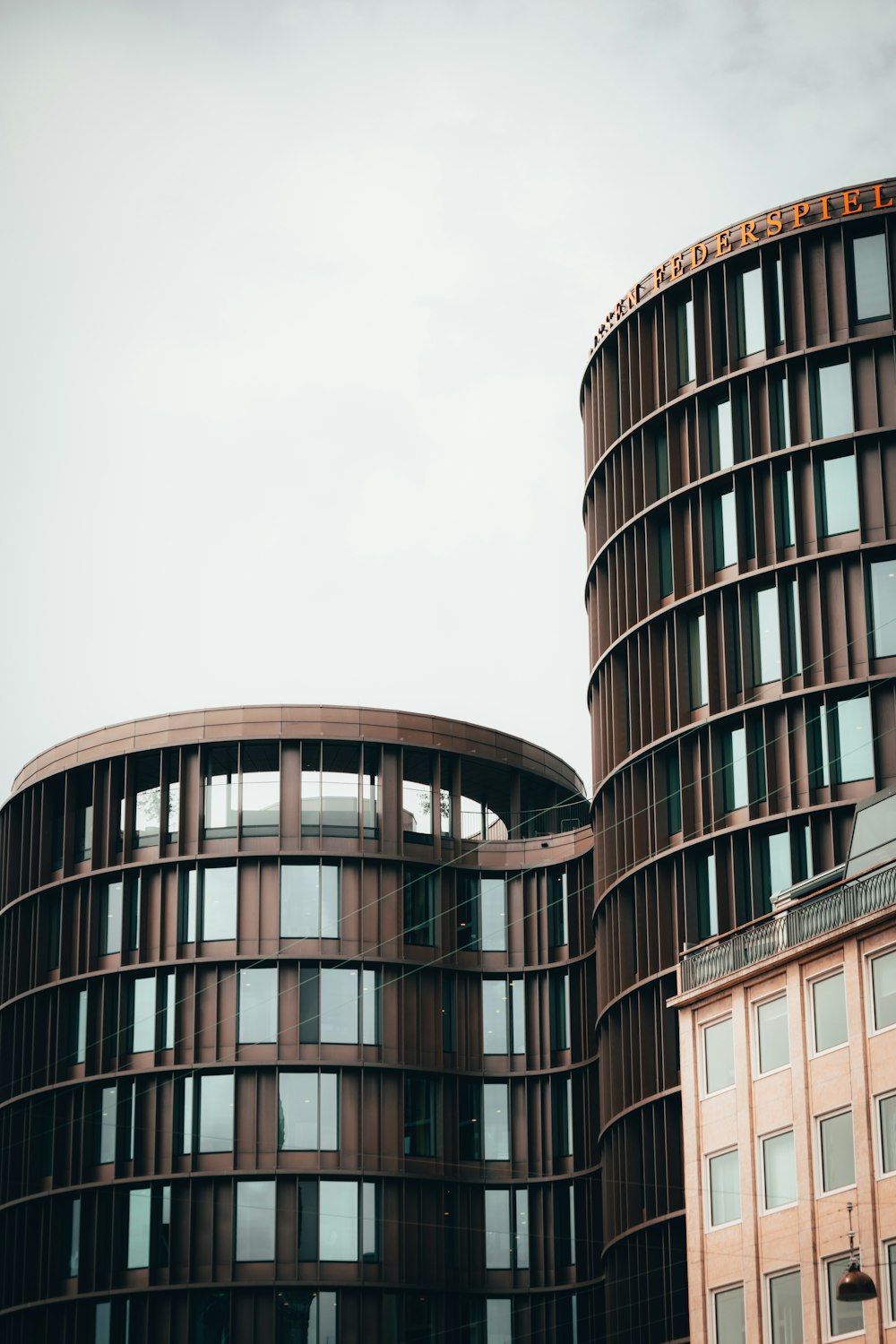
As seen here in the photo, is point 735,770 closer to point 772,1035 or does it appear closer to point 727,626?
point 727,626

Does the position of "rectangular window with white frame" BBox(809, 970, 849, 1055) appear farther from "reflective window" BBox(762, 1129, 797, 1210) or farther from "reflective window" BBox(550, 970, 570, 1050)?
"reflective window" BBox(550, 970, 570, 1050)

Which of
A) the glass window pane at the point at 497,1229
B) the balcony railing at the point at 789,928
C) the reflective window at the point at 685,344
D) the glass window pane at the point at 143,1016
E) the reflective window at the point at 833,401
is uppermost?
the reflective window at the point at 685,344

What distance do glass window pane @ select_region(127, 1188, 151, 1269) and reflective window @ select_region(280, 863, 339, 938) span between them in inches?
467

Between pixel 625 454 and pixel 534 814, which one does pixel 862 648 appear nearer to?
pixel 625 454

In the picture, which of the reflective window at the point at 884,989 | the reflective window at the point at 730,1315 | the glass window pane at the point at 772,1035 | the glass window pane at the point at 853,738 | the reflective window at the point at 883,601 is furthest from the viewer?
the reflective window at the point at 883,601

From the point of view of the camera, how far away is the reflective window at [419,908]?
97.6 meters

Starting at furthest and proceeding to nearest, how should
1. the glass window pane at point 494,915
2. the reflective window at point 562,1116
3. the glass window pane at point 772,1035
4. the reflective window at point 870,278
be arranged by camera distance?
the glass window pane at point 494,915 → the reflective window at point 562,1116 → the reflective window at point 870,278 → the glass window pane at point 772,1035

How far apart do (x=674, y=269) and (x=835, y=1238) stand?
1670 inches

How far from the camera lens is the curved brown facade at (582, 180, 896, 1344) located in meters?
77.4

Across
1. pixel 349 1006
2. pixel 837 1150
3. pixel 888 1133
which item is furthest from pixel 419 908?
pixel 888 1133

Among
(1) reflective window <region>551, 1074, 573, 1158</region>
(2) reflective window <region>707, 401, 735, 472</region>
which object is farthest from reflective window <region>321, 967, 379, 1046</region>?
(2) reflective window <region>707, 401, 735, 472</region>

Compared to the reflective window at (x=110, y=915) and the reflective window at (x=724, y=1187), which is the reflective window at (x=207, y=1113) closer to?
the reflective window at (x=110, y=915)

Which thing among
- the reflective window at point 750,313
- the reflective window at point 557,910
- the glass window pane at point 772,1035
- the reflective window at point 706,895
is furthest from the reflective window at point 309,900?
the glass window pane at point 772,1035

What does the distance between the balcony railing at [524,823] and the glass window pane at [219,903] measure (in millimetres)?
10880
